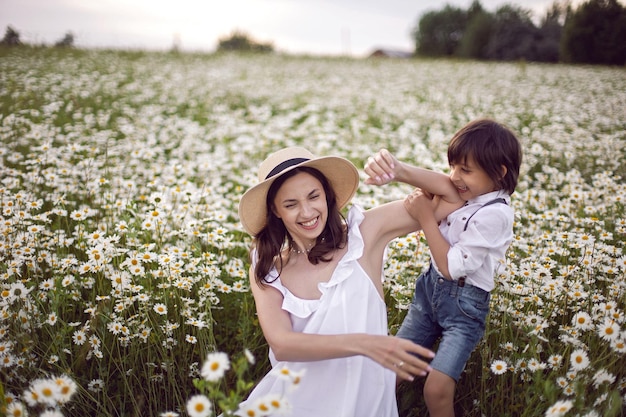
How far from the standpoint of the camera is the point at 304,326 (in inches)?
76.0

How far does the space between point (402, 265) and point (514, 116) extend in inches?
253

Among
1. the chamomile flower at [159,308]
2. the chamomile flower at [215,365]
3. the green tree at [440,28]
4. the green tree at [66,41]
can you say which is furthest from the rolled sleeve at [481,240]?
the green tree at [440,28]

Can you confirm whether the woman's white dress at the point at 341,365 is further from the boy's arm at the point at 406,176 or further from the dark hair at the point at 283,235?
the boy's arm at the point at 406,176

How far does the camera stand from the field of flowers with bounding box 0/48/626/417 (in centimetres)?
194

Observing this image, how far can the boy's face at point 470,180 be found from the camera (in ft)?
6.34

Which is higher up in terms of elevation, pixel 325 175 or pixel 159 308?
pixel 325 175

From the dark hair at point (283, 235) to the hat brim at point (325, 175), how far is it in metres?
0.03

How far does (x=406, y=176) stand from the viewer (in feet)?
6.42

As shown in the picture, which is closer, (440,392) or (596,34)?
(440,392)

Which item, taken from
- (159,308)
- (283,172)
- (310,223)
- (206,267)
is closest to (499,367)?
(310,223)

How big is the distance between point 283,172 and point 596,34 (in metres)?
20.8

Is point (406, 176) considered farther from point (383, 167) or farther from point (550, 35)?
point (550, 35)

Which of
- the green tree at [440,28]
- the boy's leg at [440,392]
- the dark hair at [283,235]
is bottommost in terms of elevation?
the boy's leg at [440,392]

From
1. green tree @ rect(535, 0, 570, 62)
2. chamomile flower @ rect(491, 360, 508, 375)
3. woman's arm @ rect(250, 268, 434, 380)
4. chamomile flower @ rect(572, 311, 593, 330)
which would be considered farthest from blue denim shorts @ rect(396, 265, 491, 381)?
green tree @ rect(535, 0, 570, 62)
